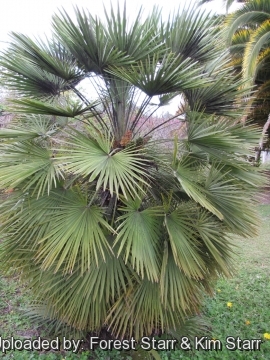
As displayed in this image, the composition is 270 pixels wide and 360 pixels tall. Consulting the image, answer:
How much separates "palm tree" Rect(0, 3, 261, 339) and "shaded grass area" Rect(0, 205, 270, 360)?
0.35 metres

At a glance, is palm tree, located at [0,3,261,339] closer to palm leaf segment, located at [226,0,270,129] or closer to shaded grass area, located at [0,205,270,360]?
shaded grass area, located at [0,205,270,360]

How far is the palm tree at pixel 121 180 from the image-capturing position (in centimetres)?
195

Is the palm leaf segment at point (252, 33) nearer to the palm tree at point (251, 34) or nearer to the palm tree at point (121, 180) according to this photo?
the palm tree at point (251, 34)

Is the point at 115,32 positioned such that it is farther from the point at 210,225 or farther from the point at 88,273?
the point at 88,273

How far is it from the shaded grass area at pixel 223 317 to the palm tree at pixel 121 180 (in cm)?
35

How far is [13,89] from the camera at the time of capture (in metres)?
2.45

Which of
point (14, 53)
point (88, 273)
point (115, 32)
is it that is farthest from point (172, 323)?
point (14, 53)

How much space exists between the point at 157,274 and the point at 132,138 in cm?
108

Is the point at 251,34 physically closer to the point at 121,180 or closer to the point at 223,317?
the point at 223,317

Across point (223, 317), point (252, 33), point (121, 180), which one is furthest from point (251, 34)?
point (121, 180)

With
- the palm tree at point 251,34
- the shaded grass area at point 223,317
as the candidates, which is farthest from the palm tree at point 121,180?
the palm tree at point 251,34

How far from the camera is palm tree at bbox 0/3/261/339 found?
1945 millimetres

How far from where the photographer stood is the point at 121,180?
1.86 meters

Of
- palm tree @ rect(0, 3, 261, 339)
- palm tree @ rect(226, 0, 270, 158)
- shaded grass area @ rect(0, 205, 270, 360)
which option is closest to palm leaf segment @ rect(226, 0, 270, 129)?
palm tree @ rect(226, 0, 270, 158)
